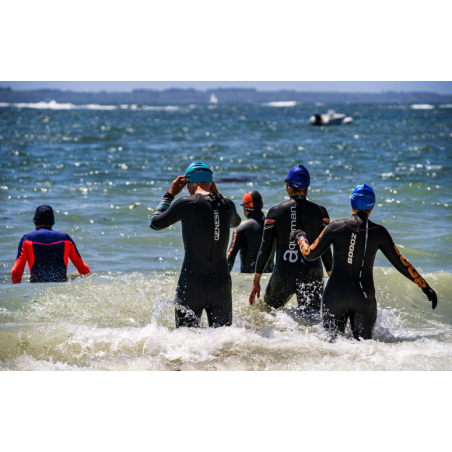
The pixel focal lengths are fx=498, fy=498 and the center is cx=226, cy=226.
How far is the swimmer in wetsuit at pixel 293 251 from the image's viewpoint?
5621 millimetres

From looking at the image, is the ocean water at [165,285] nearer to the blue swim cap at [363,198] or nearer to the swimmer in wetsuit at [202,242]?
the swimmer in wetsuit at [202,242]

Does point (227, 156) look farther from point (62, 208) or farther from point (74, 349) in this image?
point (74, 349)

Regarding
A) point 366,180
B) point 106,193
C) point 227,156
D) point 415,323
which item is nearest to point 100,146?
point 227,156

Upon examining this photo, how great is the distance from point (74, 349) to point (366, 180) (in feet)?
55.4

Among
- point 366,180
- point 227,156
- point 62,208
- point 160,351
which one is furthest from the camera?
point 227,156

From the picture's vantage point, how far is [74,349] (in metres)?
5.36

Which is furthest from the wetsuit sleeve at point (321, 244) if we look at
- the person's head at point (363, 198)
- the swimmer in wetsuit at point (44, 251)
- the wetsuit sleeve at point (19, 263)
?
the wetsuit sleeve at point (19, 263)

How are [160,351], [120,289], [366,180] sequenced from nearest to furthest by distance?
[160,351] < [120,289] < [366,180]

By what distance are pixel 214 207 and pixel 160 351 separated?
1.61 m

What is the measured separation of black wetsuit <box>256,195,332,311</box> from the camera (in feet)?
18.4

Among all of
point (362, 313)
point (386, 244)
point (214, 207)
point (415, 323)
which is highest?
point (214, 207)

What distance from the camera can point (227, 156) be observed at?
28.5 m

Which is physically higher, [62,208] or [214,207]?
[214,207]

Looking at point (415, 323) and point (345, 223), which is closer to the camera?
point (345, 223)
